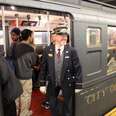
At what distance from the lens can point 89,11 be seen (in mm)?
4410

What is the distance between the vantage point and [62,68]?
3969 mm

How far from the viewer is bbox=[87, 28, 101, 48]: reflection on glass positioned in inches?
168

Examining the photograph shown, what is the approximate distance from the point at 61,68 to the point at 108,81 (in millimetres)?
1380

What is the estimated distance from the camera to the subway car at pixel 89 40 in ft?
11.6

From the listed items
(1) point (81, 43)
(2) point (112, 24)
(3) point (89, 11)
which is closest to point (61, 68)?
(1) point (81, 43)

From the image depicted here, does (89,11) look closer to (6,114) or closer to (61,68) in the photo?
(61,68)

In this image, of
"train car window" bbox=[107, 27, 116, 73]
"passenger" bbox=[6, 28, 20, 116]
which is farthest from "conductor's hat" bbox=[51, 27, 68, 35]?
"train car window" bbox=[107, 27, 116, 73]

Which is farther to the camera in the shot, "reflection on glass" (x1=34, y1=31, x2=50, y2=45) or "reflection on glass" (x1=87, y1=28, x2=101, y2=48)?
"reflection on glass" (x1=34, y1=31, x2=50, y2=45)

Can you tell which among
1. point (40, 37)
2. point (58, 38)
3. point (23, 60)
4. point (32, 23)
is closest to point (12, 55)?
point (23, 60)

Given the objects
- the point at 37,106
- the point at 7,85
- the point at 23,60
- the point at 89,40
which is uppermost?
the point at 89,40

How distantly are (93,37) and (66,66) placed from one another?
0.77 m

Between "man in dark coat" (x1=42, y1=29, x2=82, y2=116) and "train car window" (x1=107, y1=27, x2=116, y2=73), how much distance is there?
1.28 m

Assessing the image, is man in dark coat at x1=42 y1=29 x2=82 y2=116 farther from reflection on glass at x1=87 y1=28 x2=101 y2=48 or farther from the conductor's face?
reflection on glass at x1=87 y1=28 x2=101 y2=48

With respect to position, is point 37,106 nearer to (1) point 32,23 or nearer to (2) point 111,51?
(2) point 111,51
